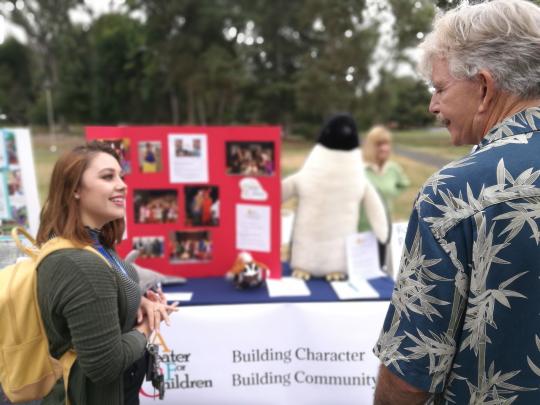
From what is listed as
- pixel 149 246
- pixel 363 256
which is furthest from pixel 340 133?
pixel 149 246

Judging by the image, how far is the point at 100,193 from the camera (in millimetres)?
1069

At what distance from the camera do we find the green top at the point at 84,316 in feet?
2.94

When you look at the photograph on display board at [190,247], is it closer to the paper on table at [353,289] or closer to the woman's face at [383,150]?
the paper on table at [353,289]

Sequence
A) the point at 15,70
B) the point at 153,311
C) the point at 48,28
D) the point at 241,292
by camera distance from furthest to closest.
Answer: the point at 15,70 < the point at 48,28 < the point at 241,292 < the point at 153,311

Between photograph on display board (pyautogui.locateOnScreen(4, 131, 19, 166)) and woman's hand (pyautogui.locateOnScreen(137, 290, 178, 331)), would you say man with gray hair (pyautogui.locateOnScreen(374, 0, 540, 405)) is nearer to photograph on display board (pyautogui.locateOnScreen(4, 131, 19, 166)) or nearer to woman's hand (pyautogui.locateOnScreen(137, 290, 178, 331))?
woman's hand (pyautogui.locateOnScreen(137, 290, 178, 331))

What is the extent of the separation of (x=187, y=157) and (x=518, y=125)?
1.54m

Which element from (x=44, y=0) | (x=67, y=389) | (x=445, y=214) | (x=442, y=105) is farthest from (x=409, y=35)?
(x=44, y=0)

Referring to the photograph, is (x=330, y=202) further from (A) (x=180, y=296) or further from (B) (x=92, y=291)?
(B) (x=92, y=291)

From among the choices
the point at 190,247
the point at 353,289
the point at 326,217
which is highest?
the point at 326,217

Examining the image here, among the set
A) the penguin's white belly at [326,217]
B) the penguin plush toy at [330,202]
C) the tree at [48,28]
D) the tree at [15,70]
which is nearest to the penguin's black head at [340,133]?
the penguin plush toy at [330,202]

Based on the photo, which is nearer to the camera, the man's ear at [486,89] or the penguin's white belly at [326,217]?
the man's ear at [486,89]

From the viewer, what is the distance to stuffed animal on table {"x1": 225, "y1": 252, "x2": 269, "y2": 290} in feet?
6.23

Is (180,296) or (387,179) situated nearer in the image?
(180,296)

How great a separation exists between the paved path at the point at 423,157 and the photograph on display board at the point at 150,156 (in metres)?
1.28
